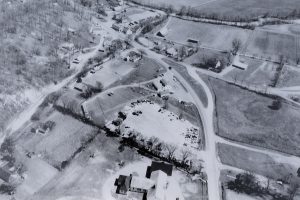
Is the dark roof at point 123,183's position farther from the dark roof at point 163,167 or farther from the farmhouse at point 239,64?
the farmhouse at point 239,64

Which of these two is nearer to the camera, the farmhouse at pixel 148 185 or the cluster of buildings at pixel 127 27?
the farmhouse at pixel 148 185

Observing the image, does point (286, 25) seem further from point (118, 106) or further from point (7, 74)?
point (7, 74)

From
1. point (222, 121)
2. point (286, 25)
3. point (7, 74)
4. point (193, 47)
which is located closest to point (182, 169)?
point (222, 121)

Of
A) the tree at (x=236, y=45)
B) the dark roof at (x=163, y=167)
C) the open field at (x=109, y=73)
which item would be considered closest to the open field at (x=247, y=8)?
the tree at (x=236, y=45)

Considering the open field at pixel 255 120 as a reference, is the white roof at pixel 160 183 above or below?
below

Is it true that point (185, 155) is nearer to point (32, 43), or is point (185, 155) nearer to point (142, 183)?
point (142, 183)

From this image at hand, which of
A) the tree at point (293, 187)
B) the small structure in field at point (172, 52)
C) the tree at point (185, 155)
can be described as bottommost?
the tree at point (185, 155)

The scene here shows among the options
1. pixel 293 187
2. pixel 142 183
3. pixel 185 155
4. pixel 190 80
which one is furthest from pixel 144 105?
pixel 293 187
